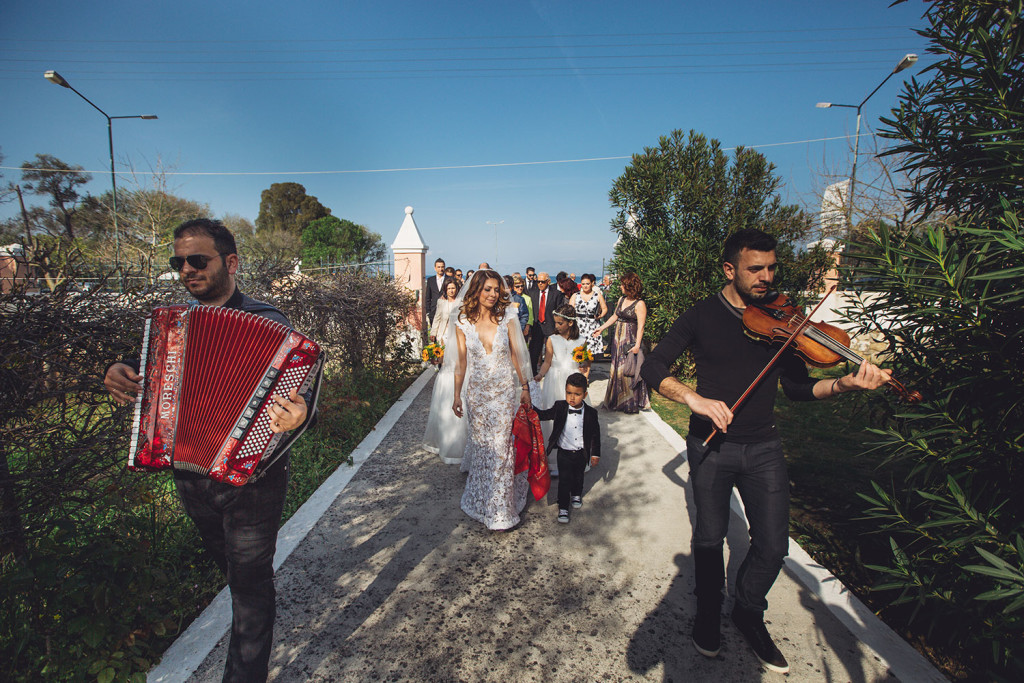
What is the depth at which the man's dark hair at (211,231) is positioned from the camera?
7.48 feet

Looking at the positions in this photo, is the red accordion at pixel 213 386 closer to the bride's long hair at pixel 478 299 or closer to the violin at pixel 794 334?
the violin at pixel 794 334

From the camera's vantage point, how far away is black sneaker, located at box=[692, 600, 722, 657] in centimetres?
270

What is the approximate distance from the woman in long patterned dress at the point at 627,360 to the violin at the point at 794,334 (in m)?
4.94

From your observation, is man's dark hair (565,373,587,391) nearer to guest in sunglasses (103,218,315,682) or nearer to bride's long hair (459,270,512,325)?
bride's long hair (459,270,512,325)

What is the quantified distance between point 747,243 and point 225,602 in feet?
12.6

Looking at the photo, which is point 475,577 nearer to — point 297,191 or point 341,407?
point 341,407

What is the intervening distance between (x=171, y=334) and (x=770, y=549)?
3.16 meters

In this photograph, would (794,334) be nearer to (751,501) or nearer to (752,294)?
(752,294)

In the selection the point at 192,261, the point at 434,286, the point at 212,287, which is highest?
the point at 192,261

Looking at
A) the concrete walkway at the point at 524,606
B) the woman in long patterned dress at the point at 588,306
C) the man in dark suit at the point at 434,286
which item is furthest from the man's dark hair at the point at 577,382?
the man in dark suit at the point at 434,286

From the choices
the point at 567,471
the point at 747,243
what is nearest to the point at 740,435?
the point at 747,243

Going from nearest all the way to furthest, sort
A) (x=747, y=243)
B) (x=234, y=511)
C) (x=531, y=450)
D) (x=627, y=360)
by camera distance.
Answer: (x=234, y=511) → (x=747, y=243) → (x=531, y=450) → (x=627, y=360)

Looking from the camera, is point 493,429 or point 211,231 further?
point 493,429

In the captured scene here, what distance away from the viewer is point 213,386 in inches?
85.6
